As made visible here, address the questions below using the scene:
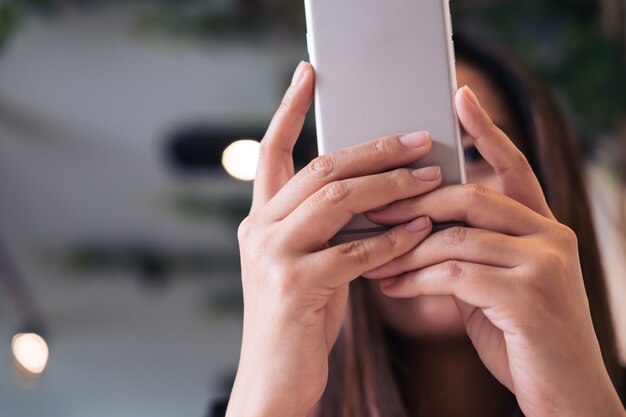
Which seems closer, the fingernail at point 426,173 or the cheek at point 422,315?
the fingernail at point 426,173

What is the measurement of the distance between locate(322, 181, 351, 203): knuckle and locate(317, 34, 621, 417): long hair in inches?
15.8

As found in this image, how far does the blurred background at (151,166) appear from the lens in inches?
61.7

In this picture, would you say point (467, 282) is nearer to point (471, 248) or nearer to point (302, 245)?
point (471, 248)

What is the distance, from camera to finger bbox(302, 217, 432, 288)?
0.51 meters

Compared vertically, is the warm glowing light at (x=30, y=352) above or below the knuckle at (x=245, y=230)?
below

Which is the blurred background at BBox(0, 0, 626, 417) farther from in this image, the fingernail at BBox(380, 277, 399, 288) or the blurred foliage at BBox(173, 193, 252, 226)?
the fingernail at BBox(380, 277, 399, 288)

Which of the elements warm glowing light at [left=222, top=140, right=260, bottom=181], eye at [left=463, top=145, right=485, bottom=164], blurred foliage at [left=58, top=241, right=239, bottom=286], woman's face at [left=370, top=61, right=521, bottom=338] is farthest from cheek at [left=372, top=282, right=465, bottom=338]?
blurred foliage at [left=58, top=241, right=239, bottom=286]

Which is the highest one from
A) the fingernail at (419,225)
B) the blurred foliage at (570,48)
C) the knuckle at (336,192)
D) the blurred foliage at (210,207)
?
the blurred foliage at (570,48)

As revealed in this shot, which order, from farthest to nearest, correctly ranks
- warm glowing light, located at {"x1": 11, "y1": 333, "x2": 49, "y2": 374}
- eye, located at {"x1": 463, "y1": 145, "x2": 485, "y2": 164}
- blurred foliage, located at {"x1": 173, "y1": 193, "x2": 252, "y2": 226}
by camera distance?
1. blurred foliage, located at {"x1": 173, "y1": 193, "x2": 252, "y2": 226}
2. warm glowing light, located at {"x1": 11, "y1": 333, "x2": 49, "y2": 374}
3. eye, located at {"x1": 463, "y1": 145, "x2": 485, "y2": 164}

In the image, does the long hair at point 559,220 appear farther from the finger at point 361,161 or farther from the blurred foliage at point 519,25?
the blurred foliage at point 519,25

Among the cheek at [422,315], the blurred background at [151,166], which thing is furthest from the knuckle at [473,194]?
the blurred background at [151,166]

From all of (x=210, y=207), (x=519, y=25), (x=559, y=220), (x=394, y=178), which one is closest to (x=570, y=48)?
(x=519, y=25)

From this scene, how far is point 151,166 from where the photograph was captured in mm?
1612

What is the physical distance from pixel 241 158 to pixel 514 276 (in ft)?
3.52
